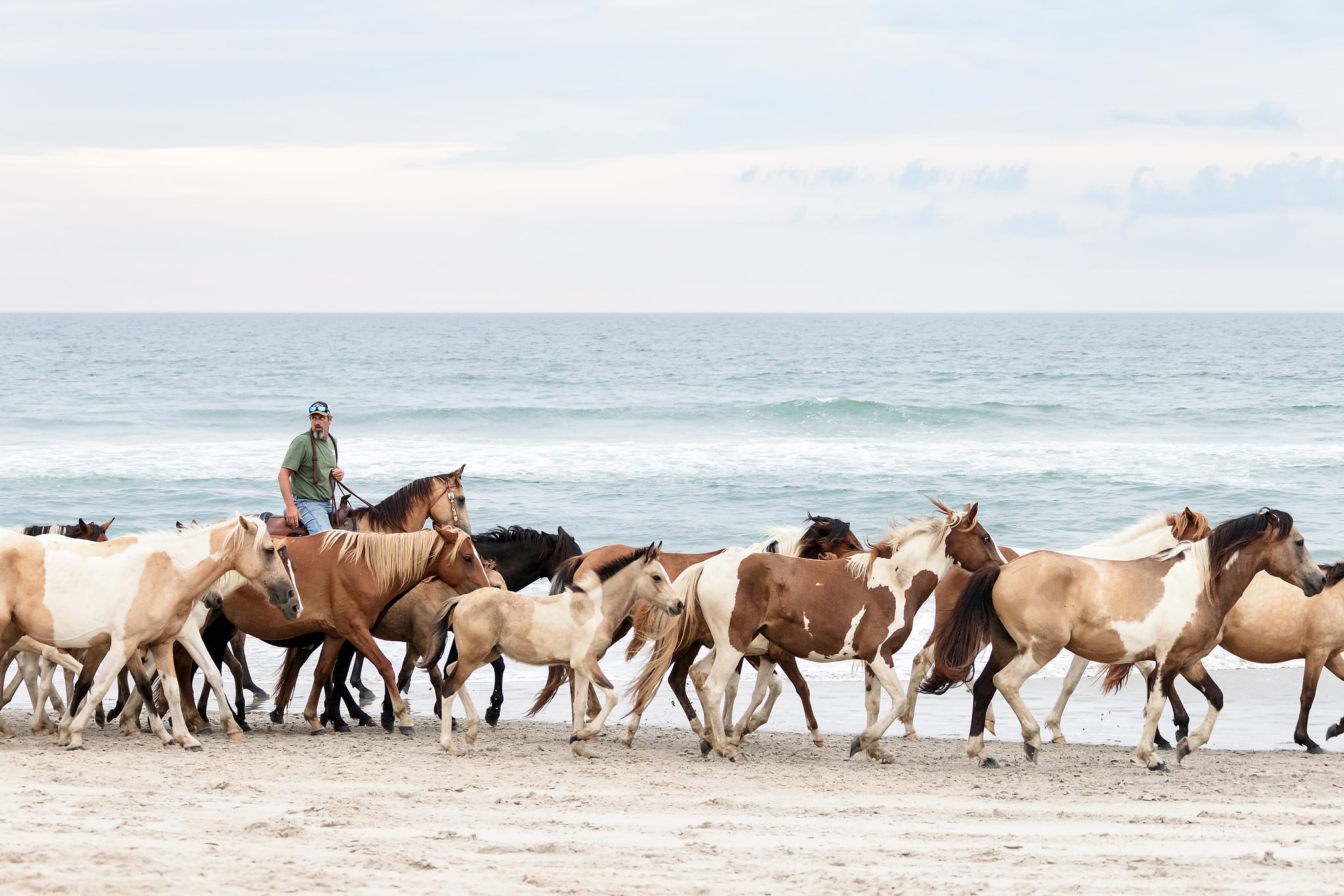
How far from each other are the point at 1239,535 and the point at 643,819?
13.7 ft

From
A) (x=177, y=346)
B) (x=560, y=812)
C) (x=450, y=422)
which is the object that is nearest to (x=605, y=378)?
(x=450, y=422)

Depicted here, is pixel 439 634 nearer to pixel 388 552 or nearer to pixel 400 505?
pixel 388 552

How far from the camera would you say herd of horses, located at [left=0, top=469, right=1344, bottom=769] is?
794 centimetres

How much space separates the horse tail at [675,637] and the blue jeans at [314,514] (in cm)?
318

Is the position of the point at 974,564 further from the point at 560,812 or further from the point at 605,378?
the point at 605,378

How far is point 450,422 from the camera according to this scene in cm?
3722

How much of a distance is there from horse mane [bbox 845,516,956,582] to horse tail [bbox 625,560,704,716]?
3.17ft

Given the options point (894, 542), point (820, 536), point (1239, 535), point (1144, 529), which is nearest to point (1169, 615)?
point (1239, 535)

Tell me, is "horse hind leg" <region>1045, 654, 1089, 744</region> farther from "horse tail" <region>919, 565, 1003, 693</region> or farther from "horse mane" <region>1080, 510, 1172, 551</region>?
"horse tail" <region>919, 565, 1003, 693</region>

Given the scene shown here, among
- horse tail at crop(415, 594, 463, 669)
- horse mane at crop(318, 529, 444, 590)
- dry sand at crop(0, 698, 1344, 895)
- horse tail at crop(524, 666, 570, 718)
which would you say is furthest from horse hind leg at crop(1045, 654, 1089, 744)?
horse mane at crop(318, 529, 444, 590)

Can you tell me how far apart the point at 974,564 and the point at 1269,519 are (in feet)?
5.83

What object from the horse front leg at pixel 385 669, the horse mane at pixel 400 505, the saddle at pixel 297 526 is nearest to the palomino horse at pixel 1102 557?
the horse front leg at pixel 385 669

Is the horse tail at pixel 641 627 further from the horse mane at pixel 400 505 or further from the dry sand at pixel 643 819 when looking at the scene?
the horse mane at pixel 400 505

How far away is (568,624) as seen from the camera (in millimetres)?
8133
